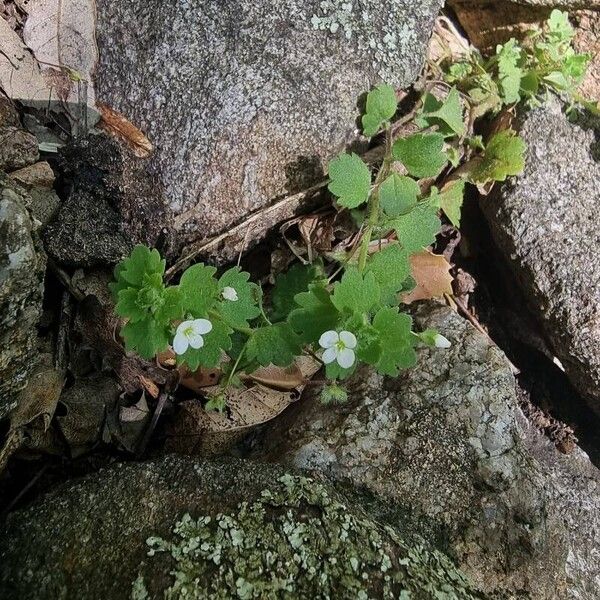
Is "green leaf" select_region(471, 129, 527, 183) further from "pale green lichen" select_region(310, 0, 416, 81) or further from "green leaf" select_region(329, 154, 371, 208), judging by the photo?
"green leaf" select_region(329, 154, 371, 208)

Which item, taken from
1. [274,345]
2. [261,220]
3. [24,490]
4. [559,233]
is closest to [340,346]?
[274,345]

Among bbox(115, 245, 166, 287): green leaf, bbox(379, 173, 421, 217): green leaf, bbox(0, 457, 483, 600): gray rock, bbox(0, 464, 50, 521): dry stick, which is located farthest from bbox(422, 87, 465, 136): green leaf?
bbox(0, 464, 50, 521): dry stick

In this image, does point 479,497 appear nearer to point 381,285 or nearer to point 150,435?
point 381,285

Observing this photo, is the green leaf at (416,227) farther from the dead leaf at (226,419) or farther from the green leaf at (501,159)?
the dead leaf at (226,419)

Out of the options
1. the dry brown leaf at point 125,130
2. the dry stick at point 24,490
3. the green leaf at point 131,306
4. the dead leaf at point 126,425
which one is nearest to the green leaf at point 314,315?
the green leaf at point 131,306

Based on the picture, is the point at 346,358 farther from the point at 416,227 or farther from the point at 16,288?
the point at 16,288
